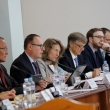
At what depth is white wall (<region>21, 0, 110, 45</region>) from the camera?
16.3 feet

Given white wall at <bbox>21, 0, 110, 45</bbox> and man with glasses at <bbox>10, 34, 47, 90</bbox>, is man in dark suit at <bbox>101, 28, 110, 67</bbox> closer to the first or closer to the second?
white wall at <bbox>21, 0, 110, 45</bbox>

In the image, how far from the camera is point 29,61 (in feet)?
11.2

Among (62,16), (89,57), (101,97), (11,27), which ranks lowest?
(101,97)

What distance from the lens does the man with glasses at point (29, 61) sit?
10.8 feet

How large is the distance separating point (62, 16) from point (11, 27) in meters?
1.41

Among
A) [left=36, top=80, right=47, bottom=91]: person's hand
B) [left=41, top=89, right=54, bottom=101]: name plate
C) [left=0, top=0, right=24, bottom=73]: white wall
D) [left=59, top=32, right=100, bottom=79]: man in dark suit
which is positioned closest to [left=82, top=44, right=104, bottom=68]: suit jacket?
[left=59, top=32, right=100, bottom=79]: man in dark suit

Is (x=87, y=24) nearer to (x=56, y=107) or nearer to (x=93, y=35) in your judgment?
(x=93, y=35)

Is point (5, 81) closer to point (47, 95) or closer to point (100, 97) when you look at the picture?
point (47, 95)

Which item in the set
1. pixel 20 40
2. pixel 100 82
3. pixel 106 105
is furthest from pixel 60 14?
pixel 106 105

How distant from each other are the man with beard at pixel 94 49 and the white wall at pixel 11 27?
1.01m

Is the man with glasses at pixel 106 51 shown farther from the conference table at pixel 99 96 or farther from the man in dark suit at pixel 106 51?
the conference table at pixel 99 96

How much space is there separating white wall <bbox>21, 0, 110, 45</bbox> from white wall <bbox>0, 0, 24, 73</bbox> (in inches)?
8.2

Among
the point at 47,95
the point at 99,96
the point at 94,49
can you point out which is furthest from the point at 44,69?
the point at 94,49

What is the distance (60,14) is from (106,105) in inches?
113
